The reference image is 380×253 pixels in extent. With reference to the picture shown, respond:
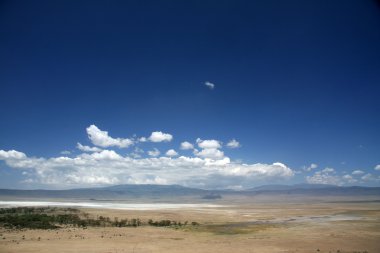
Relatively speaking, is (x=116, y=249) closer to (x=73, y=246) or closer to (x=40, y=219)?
(x=73, y=246)

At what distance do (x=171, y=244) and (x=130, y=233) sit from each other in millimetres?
9048

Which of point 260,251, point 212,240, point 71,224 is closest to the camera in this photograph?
point 260,251

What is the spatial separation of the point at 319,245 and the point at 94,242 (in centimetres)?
2119

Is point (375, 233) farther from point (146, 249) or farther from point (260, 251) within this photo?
point (146, 249)

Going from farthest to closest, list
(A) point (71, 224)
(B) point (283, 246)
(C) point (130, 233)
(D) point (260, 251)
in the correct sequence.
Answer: (A) point (71, 224), (C) point (130, 233), (B) point (283, 246), (D) point (260, 251)

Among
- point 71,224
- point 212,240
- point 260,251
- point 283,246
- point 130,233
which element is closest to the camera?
point 260,251

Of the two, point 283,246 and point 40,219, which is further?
point 40,219

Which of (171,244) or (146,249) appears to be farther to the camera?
(171,244)

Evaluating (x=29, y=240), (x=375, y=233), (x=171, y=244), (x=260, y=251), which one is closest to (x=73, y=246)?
(x=29, y=240)

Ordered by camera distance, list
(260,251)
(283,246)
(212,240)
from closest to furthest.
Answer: (260,251) < (283,246) < (212,240)

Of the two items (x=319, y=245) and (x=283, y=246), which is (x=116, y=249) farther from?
(x=319, y=245)

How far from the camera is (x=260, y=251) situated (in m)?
28.9

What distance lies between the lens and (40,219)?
1941 inches

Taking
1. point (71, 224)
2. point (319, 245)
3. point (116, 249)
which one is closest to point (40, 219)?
point (71, 224)
